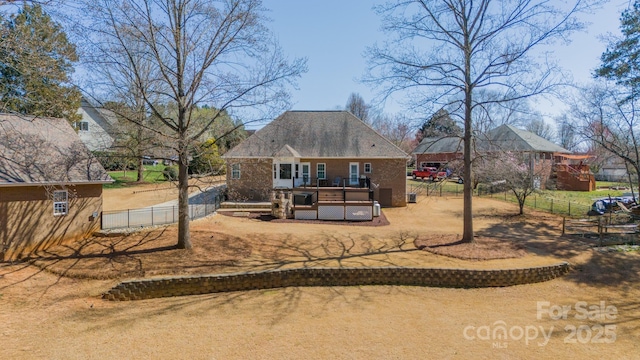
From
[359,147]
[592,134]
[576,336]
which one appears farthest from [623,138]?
[576,336]

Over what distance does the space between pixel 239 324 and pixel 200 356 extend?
154cm

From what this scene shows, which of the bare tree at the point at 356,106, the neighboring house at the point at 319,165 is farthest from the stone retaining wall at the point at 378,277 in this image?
the bare tree at the point at 356,106

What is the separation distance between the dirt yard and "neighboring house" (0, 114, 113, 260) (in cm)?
120

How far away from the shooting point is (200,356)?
6.69m

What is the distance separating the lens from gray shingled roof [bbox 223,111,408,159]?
24828 mm

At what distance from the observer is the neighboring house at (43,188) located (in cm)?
1261

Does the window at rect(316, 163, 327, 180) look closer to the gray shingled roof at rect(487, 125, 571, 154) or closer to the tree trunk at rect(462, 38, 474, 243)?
the tree trunk at rect(462, 38, 474, 243)

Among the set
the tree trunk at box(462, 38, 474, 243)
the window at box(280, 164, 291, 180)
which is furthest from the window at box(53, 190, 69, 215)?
the tree trunk at box(462, 38, 474, 243)

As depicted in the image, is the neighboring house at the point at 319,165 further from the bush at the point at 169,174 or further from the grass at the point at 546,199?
the bush at the point at 169,174

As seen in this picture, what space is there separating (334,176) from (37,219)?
56.0 feet

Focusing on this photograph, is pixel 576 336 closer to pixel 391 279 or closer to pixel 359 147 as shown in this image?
pixel 391 279

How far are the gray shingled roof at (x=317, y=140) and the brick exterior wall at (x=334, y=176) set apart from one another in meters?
0.52

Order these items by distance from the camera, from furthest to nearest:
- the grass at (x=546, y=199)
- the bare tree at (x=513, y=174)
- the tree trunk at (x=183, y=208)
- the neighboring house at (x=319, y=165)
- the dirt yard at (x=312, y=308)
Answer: the neighboring house at (x=319, y=165)
the grass at (x=546, y=199)
the bare tree at (x=513, y=174)
the tree trunk at (x=183, y=208)
the dirt yard at (x=312, y=308)

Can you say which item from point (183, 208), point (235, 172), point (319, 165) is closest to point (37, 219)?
point (183, 208)
